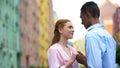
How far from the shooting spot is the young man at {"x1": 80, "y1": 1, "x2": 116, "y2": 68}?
3814mm

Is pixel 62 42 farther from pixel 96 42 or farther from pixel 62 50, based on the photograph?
pixel 96 42

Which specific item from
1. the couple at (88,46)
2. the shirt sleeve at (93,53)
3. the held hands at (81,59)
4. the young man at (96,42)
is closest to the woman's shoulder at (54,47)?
the couple at (88,46)

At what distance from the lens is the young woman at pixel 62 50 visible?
427cm

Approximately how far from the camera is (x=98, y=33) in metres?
3.93

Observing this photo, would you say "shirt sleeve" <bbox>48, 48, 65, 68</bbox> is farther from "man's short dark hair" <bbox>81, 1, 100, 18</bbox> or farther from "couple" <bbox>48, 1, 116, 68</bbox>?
"man's short dark hair" <bbox>81, 1, 100, 18</bbox>

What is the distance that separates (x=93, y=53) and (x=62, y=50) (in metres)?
0.66

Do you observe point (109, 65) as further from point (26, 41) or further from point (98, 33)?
point (26, 41)

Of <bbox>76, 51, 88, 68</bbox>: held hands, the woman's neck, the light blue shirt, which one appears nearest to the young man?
the light blue shirt

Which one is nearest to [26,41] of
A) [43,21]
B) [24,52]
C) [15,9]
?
[24,52]

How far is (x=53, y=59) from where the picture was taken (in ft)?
14.1

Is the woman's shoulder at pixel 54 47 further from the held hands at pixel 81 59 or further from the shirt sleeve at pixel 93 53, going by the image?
the shirt sleeve at pixel 93 53

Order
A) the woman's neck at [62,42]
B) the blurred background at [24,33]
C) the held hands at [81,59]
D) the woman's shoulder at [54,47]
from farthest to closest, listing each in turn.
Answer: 1. the blurred background at [24,33]
2. the woman's neck at [62,42]
3. the woman's shoulder at [54,47]
4. the held hands at [81,59]

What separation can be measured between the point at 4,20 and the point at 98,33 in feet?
116

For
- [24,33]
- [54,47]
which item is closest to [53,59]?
[54,47]
